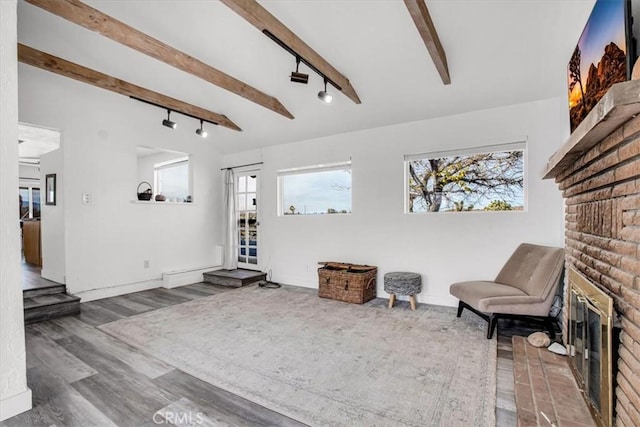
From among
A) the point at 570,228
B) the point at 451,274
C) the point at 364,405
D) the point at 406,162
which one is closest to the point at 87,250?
the point at 364,405

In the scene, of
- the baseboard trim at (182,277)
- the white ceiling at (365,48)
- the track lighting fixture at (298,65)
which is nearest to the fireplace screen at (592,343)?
the white ceiling at (365,48)

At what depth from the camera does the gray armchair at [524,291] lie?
2.73 m

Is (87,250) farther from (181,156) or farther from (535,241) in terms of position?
(535,241)

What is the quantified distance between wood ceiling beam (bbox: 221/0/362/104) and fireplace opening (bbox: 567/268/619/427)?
9.18 ft

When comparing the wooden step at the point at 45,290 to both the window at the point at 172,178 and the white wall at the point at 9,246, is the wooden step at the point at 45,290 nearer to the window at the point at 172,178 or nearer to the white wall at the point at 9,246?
the white wall at the point at 9,246

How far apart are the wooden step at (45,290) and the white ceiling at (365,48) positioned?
288 centimetres

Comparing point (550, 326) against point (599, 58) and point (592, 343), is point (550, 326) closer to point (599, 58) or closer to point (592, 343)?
point (592, 343)

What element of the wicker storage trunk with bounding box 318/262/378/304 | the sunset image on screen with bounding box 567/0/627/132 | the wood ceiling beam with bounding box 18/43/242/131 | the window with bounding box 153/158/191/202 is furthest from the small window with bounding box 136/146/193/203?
the sunset image on screen with bounding box 567/0/627/132

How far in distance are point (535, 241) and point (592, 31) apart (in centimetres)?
238

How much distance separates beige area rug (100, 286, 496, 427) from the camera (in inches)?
73.0

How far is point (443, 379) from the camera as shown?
7.09 feet

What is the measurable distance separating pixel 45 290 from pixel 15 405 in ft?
9.00

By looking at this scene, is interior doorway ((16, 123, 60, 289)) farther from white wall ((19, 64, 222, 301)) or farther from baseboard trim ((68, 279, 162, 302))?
baseboard trim ((68, 279, 162, 302))

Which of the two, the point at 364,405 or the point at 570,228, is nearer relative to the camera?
the point at 364,405
